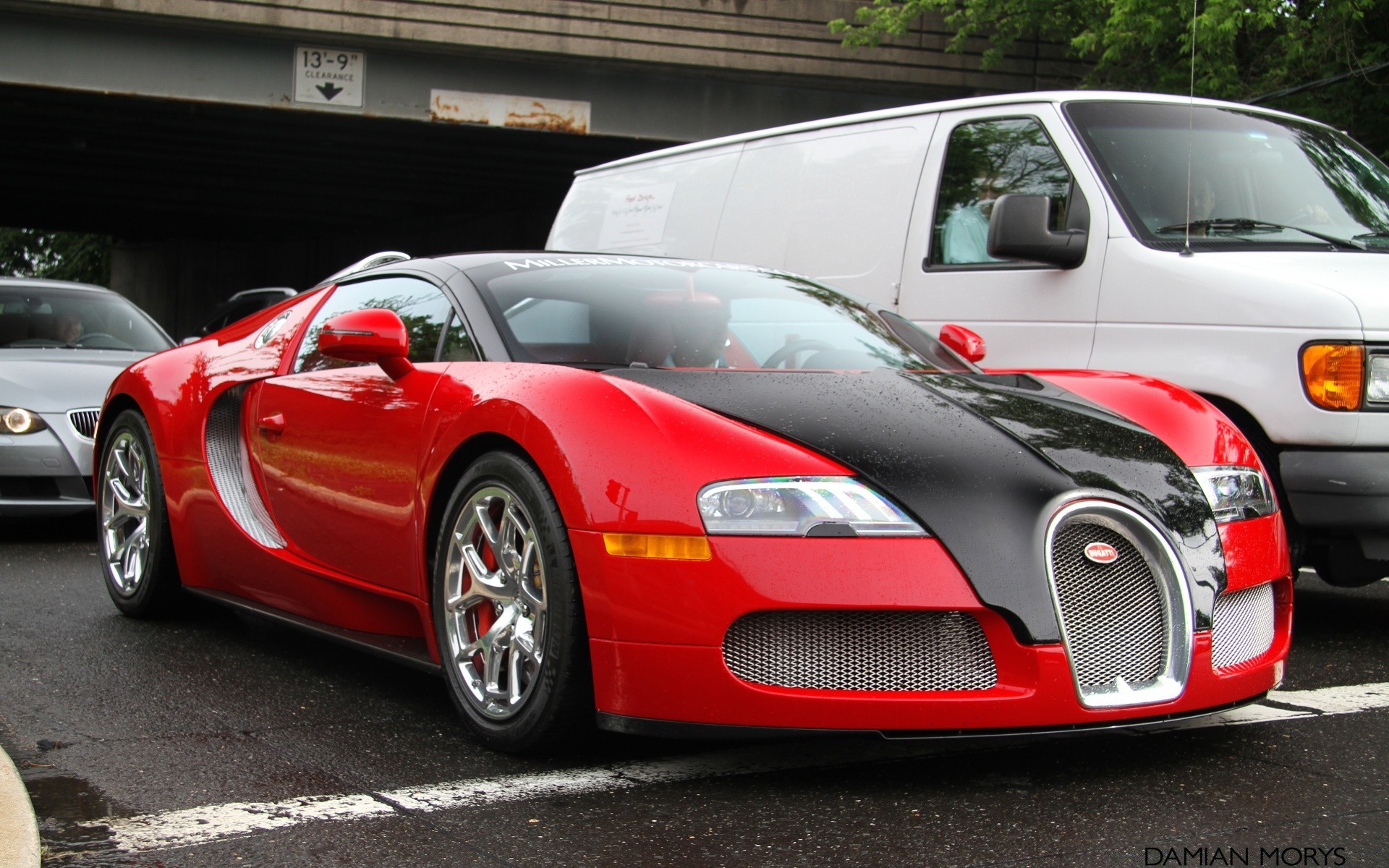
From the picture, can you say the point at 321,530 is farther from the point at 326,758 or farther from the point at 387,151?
the point at 387,151

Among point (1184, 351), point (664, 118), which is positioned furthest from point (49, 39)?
point (1184, 351)

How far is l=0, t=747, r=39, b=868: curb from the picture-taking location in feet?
9.37

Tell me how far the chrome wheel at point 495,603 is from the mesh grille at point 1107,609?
3.80 ft

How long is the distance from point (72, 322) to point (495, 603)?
6327 mm

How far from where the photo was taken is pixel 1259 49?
47.9ft

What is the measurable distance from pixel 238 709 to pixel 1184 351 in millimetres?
3390

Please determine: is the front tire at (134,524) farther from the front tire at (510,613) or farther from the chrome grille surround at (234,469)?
the front tire at (510,613)

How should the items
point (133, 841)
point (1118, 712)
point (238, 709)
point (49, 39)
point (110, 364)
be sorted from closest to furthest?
1. point (133, 841)
2. point (1118, 712)
3. point (238, 709)
4. point (110, 364)
5. point (49, 39)

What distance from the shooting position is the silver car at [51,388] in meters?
7.74

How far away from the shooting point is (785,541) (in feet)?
10.7

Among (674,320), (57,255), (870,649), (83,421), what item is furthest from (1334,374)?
(57,255)

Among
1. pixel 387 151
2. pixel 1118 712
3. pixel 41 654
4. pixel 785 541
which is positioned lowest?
pixel 41 654

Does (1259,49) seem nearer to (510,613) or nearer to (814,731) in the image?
(510,613)

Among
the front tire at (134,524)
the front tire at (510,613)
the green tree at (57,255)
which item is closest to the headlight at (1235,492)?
the front tire at (510,613)
